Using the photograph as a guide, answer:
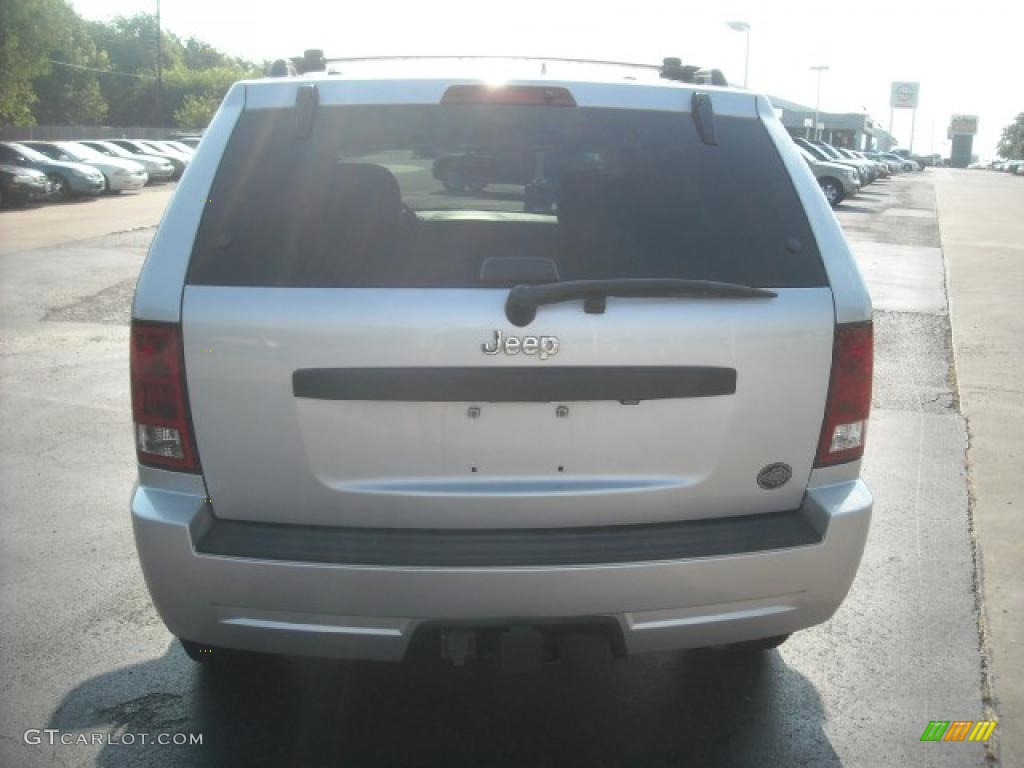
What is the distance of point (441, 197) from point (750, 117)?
4.27ft

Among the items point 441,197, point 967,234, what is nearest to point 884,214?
point 967,234

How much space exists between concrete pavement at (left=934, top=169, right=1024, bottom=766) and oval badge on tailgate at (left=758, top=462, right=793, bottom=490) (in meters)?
1.22

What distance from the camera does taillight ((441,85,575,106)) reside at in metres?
3.13

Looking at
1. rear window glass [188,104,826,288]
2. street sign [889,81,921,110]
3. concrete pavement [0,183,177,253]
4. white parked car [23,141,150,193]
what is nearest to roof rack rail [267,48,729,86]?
rear window glass [188,104,826,288]

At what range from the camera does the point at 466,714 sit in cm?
358

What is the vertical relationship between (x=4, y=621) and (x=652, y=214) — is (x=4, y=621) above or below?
below

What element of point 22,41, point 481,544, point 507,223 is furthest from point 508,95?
point 22,41

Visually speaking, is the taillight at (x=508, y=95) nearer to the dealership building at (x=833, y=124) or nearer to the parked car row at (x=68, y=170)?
the parked car row at (x=68, y=170)

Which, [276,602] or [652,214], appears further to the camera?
[652,214]

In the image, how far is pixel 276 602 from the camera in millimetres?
2879

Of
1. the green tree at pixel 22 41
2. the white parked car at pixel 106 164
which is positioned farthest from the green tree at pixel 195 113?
the white parked car at pixel 106 164

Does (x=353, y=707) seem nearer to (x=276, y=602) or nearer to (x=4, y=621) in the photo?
(x=276, y=602)

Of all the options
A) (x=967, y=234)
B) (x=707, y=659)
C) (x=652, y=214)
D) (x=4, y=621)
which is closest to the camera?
(x=652, y=214)

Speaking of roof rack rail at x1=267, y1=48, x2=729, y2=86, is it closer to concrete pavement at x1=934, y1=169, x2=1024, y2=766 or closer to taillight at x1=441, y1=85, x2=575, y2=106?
taillight at x1=441, y1=85, x2=575, y2=106
